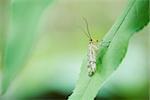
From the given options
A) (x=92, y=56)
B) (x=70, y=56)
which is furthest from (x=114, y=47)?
(x=70, y=56)

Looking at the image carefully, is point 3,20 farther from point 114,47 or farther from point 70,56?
point 114,47

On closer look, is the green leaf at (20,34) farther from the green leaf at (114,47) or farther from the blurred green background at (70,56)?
the green leaf at (114,47)

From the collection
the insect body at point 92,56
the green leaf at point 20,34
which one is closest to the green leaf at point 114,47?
the insect body at point 92,56

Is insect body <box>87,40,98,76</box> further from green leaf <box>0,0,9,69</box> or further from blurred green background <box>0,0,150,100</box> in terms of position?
green leaf <box>0,0,9,69</box>

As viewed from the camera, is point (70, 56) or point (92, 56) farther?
point (70, 56)

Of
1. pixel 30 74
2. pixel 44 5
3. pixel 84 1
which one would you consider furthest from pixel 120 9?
pixel 30 74

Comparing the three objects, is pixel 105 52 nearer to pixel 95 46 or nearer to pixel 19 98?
pixel 95 46
